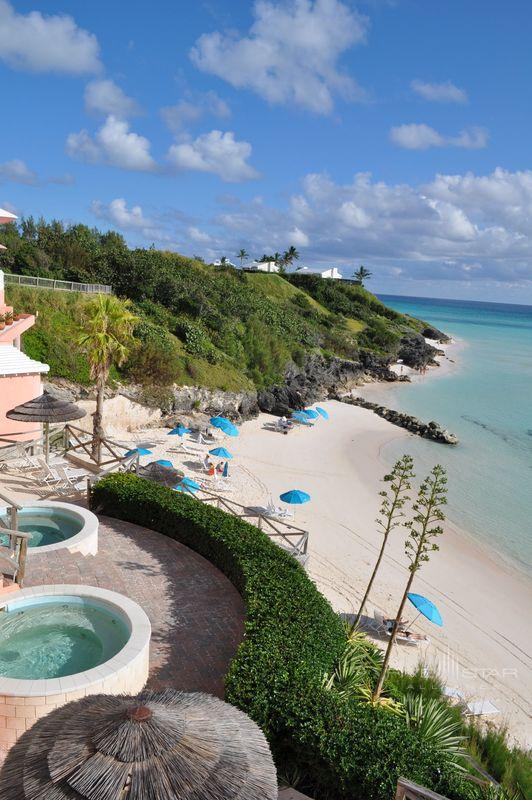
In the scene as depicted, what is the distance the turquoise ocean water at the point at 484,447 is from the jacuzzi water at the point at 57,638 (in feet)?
55.5

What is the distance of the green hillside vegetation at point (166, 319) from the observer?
2895 centimetres

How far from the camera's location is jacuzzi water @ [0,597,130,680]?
26.6 feet

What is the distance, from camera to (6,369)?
44.5ft

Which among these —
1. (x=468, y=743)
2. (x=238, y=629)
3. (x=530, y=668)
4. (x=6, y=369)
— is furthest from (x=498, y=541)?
(x=6, y=369)

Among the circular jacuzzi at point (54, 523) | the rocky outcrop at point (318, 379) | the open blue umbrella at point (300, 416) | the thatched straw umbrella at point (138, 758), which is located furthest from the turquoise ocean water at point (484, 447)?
the thatched straw umbrella at point (138, 758)

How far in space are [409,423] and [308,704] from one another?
33952 millimetres

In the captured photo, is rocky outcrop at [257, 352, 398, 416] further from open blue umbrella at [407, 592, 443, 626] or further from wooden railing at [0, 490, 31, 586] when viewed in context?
wooden railing at [0, 490, 31, 586]

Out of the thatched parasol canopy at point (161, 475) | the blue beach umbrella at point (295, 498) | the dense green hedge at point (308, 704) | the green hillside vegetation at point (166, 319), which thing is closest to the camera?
the dense green hedge at point (308, 704)

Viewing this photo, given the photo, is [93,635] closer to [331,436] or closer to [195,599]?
[195,599]

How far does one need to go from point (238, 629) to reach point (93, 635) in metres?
2.67

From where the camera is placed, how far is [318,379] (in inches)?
1914

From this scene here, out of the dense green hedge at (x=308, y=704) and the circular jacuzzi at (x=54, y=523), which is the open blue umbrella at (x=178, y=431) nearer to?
the circular jacuzzi at (x=54, y=523)

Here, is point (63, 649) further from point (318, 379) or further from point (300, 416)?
point (318, 379)

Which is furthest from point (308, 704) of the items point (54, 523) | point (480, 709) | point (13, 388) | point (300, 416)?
point (300, 416)
